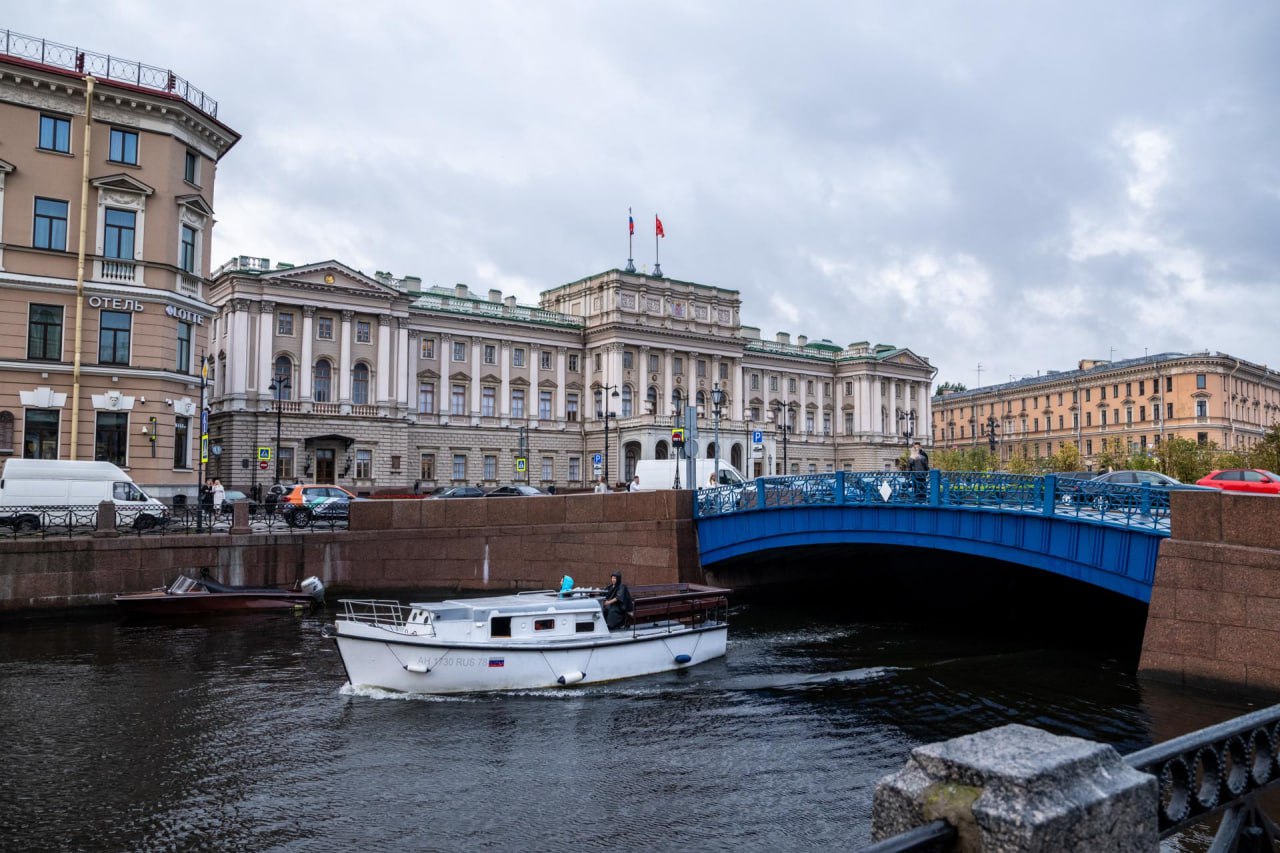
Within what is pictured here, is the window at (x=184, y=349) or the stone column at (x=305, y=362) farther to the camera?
the stone column at (x=305, y=362)

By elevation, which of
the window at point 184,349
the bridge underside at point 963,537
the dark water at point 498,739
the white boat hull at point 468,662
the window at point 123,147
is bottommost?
the dark water at point 498,739

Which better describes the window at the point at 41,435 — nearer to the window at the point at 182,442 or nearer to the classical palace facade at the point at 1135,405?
the window at the point at 182,442

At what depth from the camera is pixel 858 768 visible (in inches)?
577

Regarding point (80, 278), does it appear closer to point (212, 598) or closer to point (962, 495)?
point (212, 598)

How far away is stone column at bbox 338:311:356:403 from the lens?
7081 cm

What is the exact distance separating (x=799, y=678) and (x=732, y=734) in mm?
4458

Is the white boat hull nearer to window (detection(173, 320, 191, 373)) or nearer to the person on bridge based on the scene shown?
the person on bridge

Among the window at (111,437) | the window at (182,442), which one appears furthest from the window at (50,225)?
the window at (182,442)

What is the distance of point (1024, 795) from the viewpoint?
325 cm

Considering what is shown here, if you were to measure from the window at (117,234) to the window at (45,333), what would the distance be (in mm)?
3137

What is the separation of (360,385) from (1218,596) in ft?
214

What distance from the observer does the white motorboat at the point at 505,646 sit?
19.0m

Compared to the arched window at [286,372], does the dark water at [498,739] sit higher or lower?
lower

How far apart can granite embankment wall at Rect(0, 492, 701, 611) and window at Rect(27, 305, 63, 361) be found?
42.4ft
